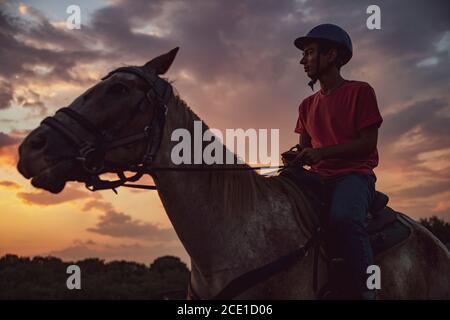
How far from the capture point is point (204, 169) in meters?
5.27

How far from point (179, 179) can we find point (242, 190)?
0.73 metres

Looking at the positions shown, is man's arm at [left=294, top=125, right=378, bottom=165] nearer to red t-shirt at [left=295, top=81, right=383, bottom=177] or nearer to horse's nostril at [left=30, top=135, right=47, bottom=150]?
red t-shirt at [left=295, top=81, right=383, bottom=177]

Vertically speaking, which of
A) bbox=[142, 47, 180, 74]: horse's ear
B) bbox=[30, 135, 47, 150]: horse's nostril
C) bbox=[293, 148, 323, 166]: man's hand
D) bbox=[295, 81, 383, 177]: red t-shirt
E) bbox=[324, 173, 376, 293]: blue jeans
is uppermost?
bbox=[142, 47, 180, 74]: horse's ear

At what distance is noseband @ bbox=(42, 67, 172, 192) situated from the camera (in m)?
4.93

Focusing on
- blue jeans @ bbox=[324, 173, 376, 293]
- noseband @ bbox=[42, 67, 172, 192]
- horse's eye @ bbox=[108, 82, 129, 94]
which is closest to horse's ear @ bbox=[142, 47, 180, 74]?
noseband @ bbox=[42, 67, 172, 192]

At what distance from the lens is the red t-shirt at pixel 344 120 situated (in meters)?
5.88

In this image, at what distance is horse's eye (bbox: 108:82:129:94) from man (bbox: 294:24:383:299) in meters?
2.21

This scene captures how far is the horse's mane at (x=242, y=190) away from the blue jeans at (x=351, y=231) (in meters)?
0.28

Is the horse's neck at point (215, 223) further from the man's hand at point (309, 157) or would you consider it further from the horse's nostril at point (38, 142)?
the horse's nostril at point (38, 142)

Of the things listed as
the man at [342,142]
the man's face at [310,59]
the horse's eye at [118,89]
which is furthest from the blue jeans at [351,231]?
the horse's eye at [118,89]

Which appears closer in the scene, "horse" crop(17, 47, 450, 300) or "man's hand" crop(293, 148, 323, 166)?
"horse" crop(17, 47, 450, 300)

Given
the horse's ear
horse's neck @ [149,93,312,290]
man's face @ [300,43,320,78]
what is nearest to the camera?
horse's neck @ [149,93,312,290]

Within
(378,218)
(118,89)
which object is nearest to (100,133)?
(118,89)
